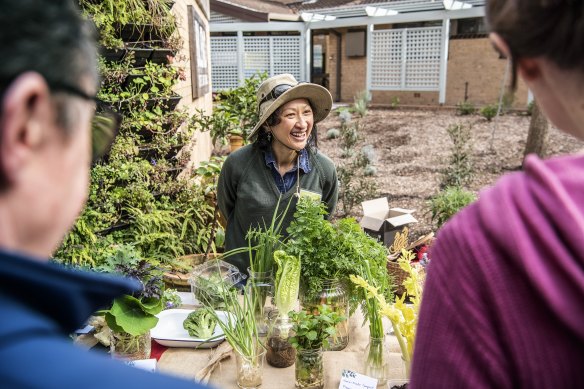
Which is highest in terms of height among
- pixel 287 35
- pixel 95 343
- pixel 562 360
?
pixel 287 35

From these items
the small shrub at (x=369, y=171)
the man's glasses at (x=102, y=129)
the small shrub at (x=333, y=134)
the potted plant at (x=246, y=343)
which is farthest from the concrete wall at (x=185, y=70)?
the small shrub at (x=333, y=134)

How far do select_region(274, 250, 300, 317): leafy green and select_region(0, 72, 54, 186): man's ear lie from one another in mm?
1592

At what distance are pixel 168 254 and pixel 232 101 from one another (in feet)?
10.2

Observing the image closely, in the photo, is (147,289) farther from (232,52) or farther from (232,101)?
(232,52)

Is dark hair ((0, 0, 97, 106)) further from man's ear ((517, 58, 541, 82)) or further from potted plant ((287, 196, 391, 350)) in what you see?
potted plant ((287, 196, 391, 350))

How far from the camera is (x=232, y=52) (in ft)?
59.0

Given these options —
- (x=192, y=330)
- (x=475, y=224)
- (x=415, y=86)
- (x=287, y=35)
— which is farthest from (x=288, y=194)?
(x=287, y=35)

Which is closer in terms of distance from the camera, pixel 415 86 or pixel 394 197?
pixel 394 197

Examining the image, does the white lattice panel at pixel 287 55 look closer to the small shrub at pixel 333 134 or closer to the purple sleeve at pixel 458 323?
the small shrub at pixel 333 134

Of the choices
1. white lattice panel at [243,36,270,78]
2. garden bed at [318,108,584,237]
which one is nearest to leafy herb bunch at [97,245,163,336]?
garden bed at [318,108,584,237]

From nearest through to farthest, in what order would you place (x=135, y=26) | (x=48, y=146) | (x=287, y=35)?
(x=48, y=146), (x=135, y=26), (x=287, y=35)

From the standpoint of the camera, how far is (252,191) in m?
3.21

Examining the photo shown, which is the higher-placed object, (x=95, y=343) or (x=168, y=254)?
(x=95, y=343)

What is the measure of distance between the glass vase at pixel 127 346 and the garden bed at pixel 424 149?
185 inches
